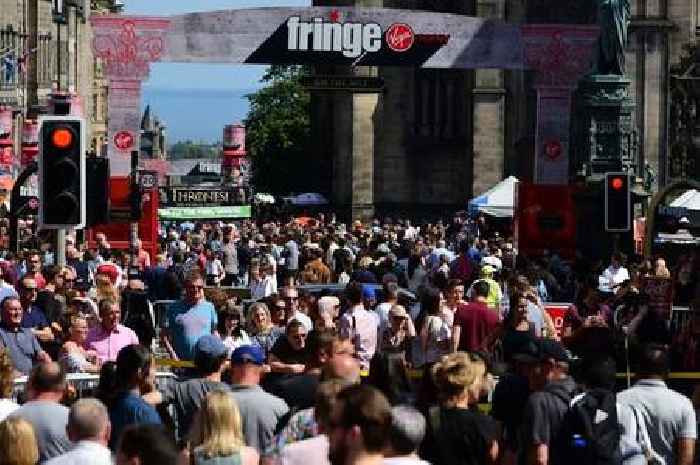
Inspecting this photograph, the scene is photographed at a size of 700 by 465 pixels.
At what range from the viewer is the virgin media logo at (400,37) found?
41.8m

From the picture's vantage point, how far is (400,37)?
41938 mm

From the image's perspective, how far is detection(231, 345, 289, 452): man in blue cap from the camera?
44.7 ft

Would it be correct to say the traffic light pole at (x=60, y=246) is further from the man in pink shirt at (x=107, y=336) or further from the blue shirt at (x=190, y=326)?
the man in pink shirt at (x=107, y=336)

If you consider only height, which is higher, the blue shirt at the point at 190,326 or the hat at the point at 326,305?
the hat at the point at 326,305

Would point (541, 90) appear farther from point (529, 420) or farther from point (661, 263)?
point (529, 420)

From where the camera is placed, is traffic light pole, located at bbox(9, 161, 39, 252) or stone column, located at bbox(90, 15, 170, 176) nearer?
traffic light pole, located at bbox(9, 161, 39, 252)

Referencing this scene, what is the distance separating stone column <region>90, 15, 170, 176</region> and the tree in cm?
5446

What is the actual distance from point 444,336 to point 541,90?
67.4 ft

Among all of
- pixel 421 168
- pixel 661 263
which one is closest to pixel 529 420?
pixel 661 263

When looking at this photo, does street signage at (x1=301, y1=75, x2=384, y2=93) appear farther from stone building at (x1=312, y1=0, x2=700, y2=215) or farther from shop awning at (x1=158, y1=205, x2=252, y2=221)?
stone building at (x1=312, y1=0, x2=700, y2=215)

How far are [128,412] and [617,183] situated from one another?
52.4 feet

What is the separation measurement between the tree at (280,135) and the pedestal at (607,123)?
55.6 meters

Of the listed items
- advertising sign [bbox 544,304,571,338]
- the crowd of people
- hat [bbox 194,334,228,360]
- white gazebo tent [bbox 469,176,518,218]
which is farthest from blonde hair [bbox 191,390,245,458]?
white gazebo tent [bbox 469,176,518,218]

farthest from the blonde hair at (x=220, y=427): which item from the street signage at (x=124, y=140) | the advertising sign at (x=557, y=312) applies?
the street signage at (x=124, y=140)
